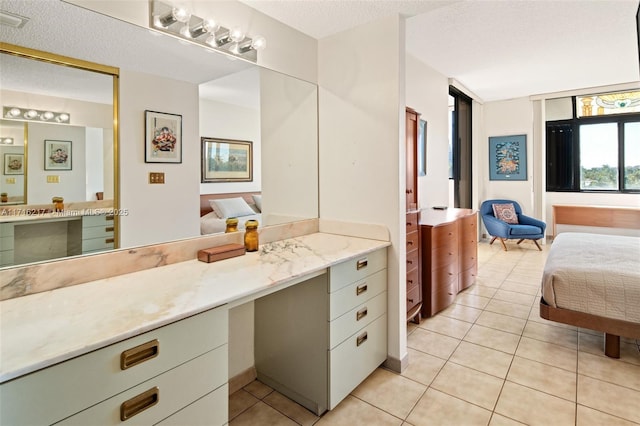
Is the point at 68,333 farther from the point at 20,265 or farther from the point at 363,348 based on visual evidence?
the point at 363,348

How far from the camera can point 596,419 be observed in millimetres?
1759

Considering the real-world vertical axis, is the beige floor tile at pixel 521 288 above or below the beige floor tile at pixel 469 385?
above

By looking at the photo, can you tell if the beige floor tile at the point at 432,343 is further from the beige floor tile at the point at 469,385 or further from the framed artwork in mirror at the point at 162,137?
the framed artwork in mirror at the point at 162,137

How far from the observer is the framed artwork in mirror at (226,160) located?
6.43 feet

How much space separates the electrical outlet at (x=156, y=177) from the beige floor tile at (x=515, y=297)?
335 centimetres

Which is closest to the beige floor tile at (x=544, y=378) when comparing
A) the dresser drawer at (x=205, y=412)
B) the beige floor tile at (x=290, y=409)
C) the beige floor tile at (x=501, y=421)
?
the beige floor tile at (x=501, y=421)

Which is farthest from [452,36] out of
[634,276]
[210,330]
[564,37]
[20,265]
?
[20,265]

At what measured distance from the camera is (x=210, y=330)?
48.8 inches

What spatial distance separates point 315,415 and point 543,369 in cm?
155

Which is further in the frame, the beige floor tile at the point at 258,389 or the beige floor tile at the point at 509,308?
the beige floor tile at the point at 509,308

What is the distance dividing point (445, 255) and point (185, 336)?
2.57m

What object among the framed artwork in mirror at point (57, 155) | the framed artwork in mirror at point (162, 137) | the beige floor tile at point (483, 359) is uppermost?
the framed artwork in mirror at point (162, 137)

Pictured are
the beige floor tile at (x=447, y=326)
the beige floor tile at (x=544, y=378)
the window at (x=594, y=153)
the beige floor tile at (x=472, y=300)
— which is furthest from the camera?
the window at (x=594, y=153)

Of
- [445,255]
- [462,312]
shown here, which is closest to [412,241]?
[445,255]
